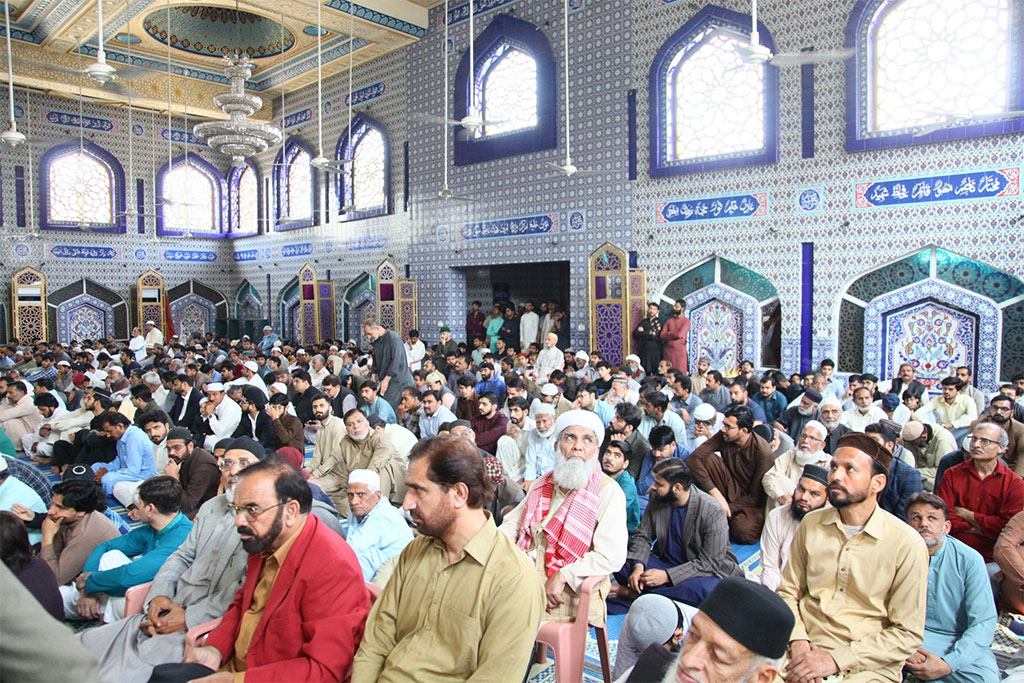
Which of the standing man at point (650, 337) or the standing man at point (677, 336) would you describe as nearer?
the standing man at point (677, 336)

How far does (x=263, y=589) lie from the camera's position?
186 centimetres

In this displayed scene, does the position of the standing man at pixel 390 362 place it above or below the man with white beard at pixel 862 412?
above

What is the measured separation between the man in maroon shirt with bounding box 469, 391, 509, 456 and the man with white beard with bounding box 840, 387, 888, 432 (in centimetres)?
239

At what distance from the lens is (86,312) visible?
567 inches

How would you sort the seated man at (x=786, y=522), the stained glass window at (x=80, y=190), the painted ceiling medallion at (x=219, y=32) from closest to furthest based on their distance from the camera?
the seated man at (x=786, y=522), the painted ceiling medallion at (x=219, y=32), the stained glass window at (x=80, y=190)

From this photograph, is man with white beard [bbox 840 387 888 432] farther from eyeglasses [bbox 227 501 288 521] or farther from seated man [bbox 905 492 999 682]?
eyeglasses [bbox 227 501 288 521]

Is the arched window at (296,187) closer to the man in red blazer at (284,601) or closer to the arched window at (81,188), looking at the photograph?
the arched window at (81,188)

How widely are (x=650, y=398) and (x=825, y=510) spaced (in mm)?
2637

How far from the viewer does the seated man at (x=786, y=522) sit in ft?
8.16

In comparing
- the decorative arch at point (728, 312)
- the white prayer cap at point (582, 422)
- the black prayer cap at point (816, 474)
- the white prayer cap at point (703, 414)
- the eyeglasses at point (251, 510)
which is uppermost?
the decorative arch at point (728, 312)

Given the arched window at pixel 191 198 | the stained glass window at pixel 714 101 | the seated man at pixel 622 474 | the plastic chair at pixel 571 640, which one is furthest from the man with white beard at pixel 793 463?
the arched window at pixel 191 198

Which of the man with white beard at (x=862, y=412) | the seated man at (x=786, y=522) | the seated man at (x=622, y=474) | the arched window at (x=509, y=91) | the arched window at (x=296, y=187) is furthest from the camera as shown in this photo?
the arched window at (x=296, y=187)

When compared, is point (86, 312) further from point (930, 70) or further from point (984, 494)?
point (984, 494)

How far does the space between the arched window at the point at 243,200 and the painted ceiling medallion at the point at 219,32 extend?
2.97m
